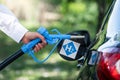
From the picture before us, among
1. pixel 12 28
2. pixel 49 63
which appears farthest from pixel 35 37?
pixel 49 63

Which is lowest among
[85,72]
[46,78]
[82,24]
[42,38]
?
[82,24]

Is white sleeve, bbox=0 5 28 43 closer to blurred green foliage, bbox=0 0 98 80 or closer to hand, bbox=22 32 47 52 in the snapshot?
hand, bbox=22 32 47 52

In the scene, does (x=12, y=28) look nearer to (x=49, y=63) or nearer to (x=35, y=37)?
(x=35, y=37)

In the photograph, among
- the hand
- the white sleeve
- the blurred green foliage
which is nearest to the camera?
the hand

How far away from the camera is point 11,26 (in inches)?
171

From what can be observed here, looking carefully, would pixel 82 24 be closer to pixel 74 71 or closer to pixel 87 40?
pixel 74 71

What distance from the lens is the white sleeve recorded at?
435 centimetres

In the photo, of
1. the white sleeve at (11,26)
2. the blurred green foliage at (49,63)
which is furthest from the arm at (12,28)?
the blurred green foliage at (49,63)

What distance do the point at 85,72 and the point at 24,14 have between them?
19.9m

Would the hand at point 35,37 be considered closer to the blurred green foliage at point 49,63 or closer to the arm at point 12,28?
the arm at point 12,28

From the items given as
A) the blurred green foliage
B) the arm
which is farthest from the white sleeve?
the blurred green foliage

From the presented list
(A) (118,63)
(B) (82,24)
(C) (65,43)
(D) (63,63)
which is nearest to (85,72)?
(C) (65,43)

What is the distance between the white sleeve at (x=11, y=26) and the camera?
4352 mm

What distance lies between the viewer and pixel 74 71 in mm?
11289
